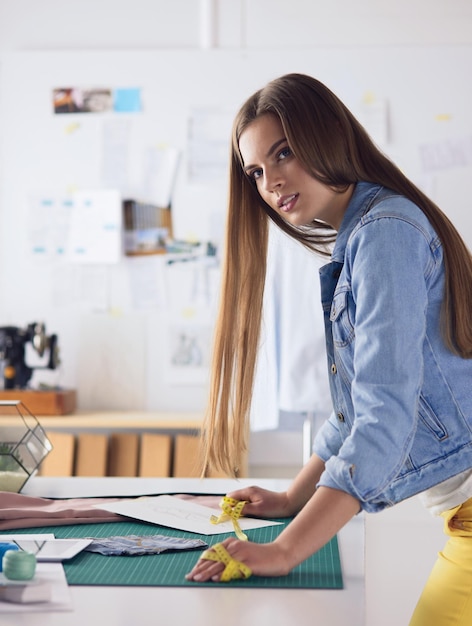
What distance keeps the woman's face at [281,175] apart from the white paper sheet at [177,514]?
0.45 meters

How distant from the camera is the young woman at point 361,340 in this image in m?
0.96

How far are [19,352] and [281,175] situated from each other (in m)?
2.11

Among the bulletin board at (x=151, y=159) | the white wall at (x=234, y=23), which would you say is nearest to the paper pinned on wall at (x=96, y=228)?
the bulletin board at (x=151, y=159)

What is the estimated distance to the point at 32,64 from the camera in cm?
330

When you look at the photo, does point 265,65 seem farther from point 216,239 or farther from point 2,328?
point 2,328

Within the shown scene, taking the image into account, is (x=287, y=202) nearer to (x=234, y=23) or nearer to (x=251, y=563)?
(x=251, y=563)

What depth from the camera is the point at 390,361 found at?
959 mm

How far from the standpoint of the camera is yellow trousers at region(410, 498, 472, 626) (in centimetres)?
114

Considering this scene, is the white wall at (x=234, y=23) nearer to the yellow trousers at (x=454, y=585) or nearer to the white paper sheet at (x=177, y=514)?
the white paper sheet at (x=177, y=514)

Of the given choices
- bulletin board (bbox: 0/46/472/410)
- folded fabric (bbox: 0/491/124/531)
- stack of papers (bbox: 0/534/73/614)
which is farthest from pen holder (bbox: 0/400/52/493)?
bulletin board (bbox: 0/46/472/410)

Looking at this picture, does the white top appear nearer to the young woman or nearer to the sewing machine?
the young woman

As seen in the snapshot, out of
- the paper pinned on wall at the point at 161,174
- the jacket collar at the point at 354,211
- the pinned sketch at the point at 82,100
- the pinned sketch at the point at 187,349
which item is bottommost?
the pinned sketch at the point at 187,349

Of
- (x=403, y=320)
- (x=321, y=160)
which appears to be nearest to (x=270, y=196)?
(x=321, y=160)

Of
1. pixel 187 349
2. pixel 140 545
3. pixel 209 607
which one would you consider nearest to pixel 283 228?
pixel 140 545
